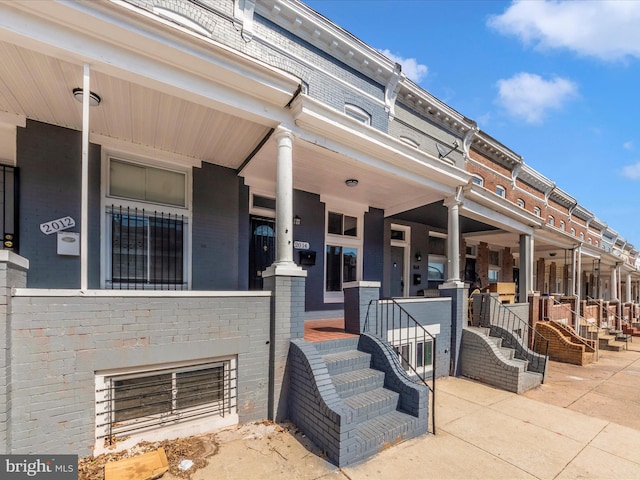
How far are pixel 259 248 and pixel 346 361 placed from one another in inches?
138

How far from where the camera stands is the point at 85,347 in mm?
3232

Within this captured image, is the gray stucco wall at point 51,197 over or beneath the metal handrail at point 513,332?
over

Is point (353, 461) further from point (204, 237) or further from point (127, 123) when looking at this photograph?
point (127, 123)

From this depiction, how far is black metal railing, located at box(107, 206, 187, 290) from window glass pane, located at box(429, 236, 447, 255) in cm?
868

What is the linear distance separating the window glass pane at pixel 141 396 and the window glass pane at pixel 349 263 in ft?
17.7

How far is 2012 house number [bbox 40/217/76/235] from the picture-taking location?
4.51m

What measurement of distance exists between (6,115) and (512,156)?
15620mm

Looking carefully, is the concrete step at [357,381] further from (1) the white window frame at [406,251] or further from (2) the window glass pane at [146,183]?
(1) the white window frame at [406,251]

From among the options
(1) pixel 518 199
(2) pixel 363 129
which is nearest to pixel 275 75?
(2) pixel 363 129

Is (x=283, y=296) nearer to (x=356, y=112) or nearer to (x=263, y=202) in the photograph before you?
(x=263, y=202)

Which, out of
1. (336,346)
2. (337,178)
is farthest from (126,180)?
(336,346)

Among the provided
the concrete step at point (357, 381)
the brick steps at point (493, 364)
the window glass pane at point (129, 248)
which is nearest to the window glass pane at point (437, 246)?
the brick steps at point (493, 364)

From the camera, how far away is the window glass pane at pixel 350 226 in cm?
864

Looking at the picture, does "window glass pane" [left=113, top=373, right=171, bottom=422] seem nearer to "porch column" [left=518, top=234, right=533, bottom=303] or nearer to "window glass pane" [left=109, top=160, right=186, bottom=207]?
"window glass pane" [left=109, top=160, right=186, bottom=207]
